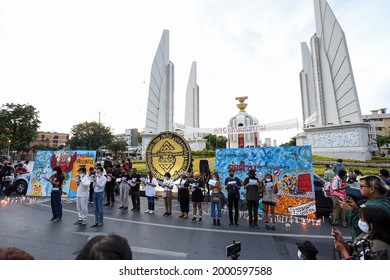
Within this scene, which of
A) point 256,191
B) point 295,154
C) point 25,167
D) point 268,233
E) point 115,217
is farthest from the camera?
point 25,167

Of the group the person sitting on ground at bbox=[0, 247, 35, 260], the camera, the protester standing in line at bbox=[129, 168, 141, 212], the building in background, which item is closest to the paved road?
the protester standing in line at bbox=[129, 168, 141, 212]

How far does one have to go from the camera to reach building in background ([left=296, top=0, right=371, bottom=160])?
17.2 meters

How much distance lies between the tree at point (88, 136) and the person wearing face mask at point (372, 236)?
44.3m

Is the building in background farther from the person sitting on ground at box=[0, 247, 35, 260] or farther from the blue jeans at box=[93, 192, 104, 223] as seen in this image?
the person sitting on ground at box=[0, 247, 35, 260]

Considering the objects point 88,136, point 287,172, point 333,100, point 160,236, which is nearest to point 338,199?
point 287,172

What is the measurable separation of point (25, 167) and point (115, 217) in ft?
30.1

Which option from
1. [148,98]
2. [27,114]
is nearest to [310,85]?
[148,98]

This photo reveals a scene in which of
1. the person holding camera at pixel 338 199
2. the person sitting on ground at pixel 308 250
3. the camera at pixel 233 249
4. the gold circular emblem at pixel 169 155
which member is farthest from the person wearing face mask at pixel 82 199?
the person holding camera at pixel 338 199

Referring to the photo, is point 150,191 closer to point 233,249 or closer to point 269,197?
point 269,197

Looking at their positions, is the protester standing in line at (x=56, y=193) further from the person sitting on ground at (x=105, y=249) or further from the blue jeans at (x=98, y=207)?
the person sitting on ground at (x=105, y=249)

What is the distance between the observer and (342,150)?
57.9 feet

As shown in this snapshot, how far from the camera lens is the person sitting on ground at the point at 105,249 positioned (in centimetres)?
125

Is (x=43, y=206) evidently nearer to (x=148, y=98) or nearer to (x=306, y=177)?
(x=306, y=177)
